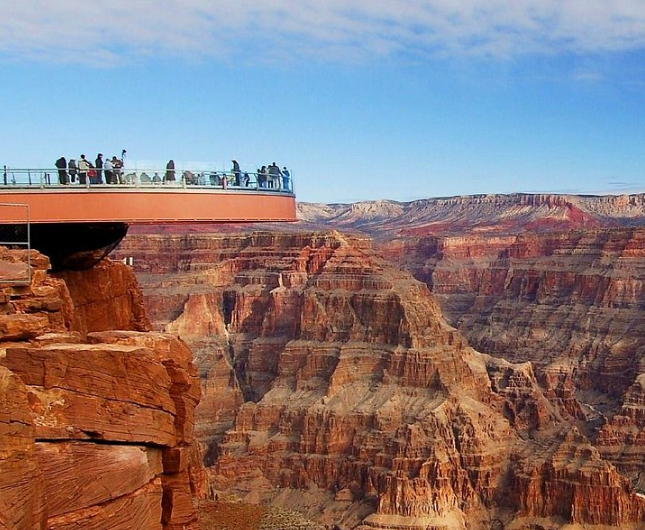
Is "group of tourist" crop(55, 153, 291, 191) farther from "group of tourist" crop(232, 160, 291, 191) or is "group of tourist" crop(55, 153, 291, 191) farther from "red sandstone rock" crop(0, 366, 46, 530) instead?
"red sandstone rock" crop(0, 366, 46, 530)

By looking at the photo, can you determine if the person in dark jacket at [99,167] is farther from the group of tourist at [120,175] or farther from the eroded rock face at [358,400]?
the eroded rock face at [358,400]

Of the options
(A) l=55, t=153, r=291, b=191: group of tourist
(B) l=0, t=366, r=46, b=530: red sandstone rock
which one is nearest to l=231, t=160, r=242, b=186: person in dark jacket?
Answer: (A) l=55, t=153, r=291, b=191: group of tourist

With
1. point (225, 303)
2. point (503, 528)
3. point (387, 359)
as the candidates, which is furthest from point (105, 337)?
point (225, 303)

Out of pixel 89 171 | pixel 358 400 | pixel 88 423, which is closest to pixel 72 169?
pixel 89 171

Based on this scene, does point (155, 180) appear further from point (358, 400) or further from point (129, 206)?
point (358, 400)

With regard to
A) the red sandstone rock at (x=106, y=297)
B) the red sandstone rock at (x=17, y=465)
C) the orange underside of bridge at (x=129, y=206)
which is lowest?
the red sandstone rock at (x=17, y=465)

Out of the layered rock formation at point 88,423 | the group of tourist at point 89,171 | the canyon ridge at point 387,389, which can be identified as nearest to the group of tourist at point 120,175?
the group of tourist at point 89,171
